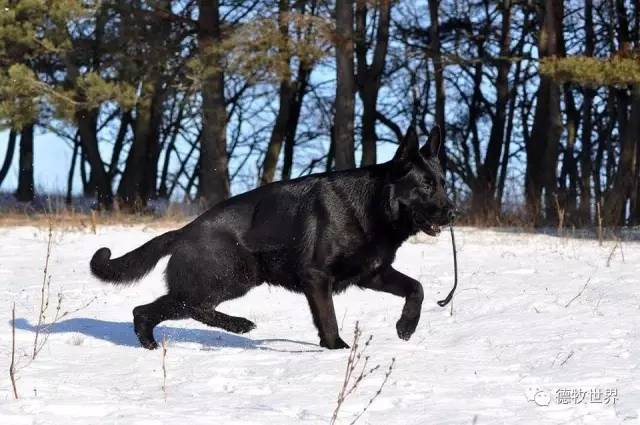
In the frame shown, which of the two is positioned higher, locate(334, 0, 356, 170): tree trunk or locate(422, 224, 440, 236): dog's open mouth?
locate(334, 0, 356, 170): tree trunk

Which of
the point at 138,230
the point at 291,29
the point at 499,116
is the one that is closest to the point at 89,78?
the point at 291,29

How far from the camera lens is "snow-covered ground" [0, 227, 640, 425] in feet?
12.5

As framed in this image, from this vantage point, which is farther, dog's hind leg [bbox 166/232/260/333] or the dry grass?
the dry grass

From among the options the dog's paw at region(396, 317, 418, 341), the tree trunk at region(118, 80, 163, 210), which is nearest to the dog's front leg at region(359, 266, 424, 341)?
the dog's paw at region(396, 317, 418, 341)

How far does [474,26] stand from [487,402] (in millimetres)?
25792

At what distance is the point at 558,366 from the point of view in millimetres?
4879

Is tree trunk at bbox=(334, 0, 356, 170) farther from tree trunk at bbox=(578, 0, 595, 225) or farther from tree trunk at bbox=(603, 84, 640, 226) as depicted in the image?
tree trunk at bbox=(578, 0, 595, 225)

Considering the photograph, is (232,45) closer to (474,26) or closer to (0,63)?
(0,63)

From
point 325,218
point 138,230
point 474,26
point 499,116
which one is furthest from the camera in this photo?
point 474,26

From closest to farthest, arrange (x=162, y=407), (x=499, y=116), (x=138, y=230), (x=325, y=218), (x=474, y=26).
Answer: (x=162, y=407)
(x=325, y=218)
(x=138, y=230)
(x=499, y=116)
(x=474, y=26)

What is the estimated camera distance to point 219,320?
6.06 m

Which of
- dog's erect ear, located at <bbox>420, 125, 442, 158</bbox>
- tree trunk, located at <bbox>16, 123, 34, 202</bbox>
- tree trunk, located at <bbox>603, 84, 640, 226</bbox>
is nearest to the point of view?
dog's erect ear, located at <bbox>420, 125, 442, 158</bbox>

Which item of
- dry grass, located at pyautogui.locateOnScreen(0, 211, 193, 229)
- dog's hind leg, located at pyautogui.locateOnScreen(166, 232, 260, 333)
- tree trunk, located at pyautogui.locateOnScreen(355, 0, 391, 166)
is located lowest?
dog's hind leg, located at pyautogui.locateOnScreen(166, 232, 260, 333)

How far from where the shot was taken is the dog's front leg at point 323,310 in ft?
18.5
